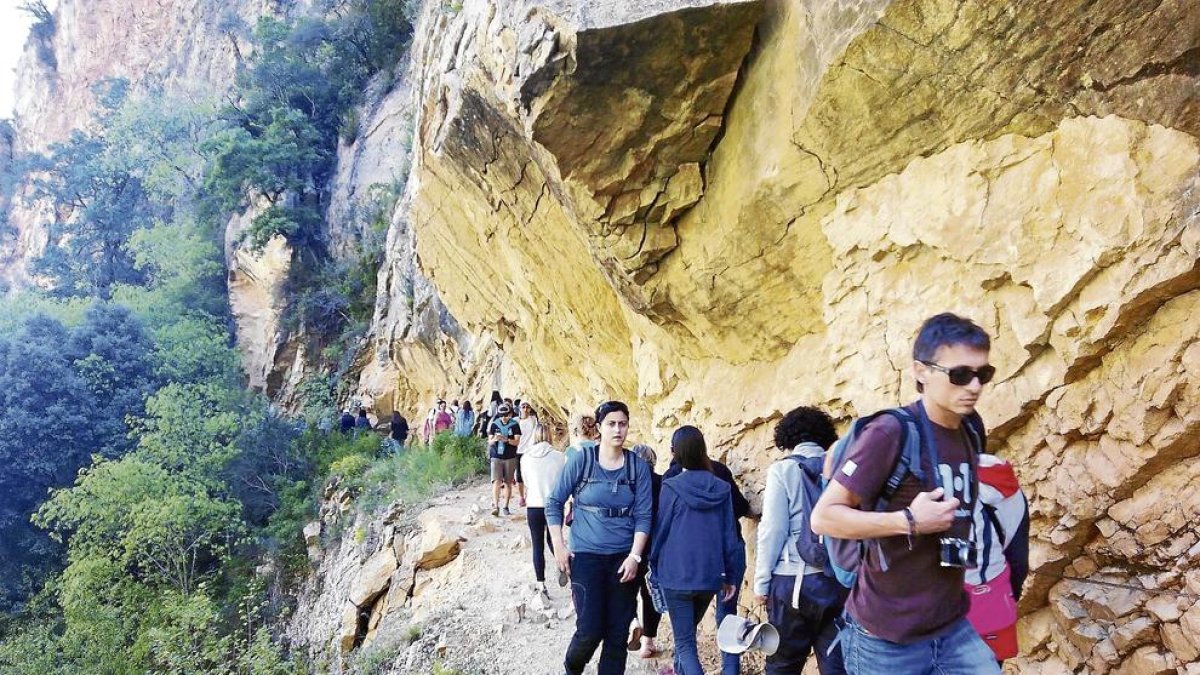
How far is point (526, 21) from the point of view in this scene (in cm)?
408

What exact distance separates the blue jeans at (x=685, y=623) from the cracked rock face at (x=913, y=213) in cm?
137

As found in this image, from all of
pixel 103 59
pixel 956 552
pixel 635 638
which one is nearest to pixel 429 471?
pixel 635 638

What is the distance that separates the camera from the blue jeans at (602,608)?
3.53 meters

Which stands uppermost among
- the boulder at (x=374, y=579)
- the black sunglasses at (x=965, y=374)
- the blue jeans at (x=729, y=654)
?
the black sunglasses at (x=965, y=374)

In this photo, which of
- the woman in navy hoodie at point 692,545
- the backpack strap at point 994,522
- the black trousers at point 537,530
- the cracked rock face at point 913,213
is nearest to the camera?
the backpack strap at point 994,522

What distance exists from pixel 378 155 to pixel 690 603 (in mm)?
20879

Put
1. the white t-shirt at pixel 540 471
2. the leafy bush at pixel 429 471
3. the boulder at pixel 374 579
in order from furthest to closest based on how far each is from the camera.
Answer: the leafy bush at pixel 429 471
the boulder at pixel 374 579
the white t-shirt at pixel 540 471

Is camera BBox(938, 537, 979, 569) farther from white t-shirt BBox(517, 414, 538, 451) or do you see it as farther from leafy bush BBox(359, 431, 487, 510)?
leafy bush BBox(359, 431, 487, 510)

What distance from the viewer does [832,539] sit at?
7.04 ft

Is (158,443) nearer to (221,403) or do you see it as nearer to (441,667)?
(221,403)

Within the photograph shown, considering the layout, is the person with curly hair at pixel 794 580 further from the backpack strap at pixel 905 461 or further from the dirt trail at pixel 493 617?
the dirt trail at pixel 493 617

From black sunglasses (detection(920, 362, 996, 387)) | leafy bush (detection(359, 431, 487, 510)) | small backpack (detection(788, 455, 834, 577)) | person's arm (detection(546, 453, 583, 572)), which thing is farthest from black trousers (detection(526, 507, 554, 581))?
leafy bush (detection(359, 431, 487, 510))

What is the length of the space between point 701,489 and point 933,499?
1.73m

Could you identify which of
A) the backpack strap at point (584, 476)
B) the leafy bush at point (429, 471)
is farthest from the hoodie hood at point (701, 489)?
the leafy bush at point (429, 471)
